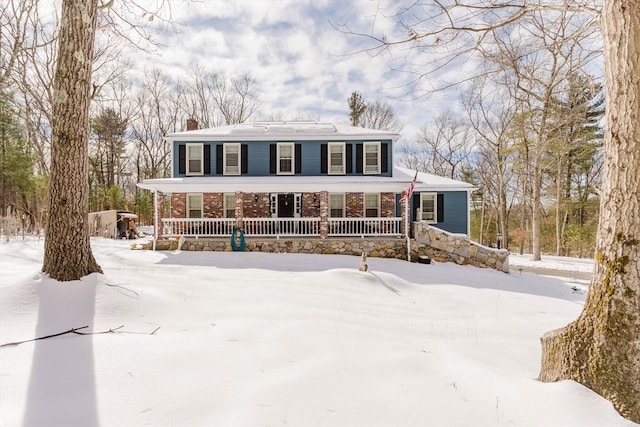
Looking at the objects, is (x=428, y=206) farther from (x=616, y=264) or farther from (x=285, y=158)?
(x=616, y=264)

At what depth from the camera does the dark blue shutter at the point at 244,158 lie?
15.1 meters

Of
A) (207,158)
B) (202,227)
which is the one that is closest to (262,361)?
(202,227)

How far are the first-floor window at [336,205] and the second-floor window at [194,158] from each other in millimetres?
6697

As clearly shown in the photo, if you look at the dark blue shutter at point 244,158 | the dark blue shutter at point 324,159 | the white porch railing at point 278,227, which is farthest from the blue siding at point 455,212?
the dark blue shutter at point 244,158

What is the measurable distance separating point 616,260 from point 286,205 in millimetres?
13236

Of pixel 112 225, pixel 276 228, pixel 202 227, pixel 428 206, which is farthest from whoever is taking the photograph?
pixel 112 225

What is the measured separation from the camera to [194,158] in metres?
15.1

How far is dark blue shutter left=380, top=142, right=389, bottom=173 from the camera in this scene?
15.1m

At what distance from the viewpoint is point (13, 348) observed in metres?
2.72

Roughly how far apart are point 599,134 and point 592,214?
6193mm

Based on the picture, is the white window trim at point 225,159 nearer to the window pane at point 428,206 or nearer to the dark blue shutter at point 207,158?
the dark blue shutter at point 207,158

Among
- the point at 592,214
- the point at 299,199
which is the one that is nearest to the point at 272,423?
the point at 299,199

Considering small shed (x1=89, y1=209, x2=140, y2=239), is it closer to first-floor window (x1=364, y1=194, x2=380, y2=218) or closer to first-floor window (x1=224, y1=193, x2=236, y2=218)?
first-floor window (x1=224, y1=193, x2=236, y2=218)

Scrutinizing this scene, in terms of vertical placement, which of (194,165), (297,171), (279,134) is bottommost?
(297,171)
